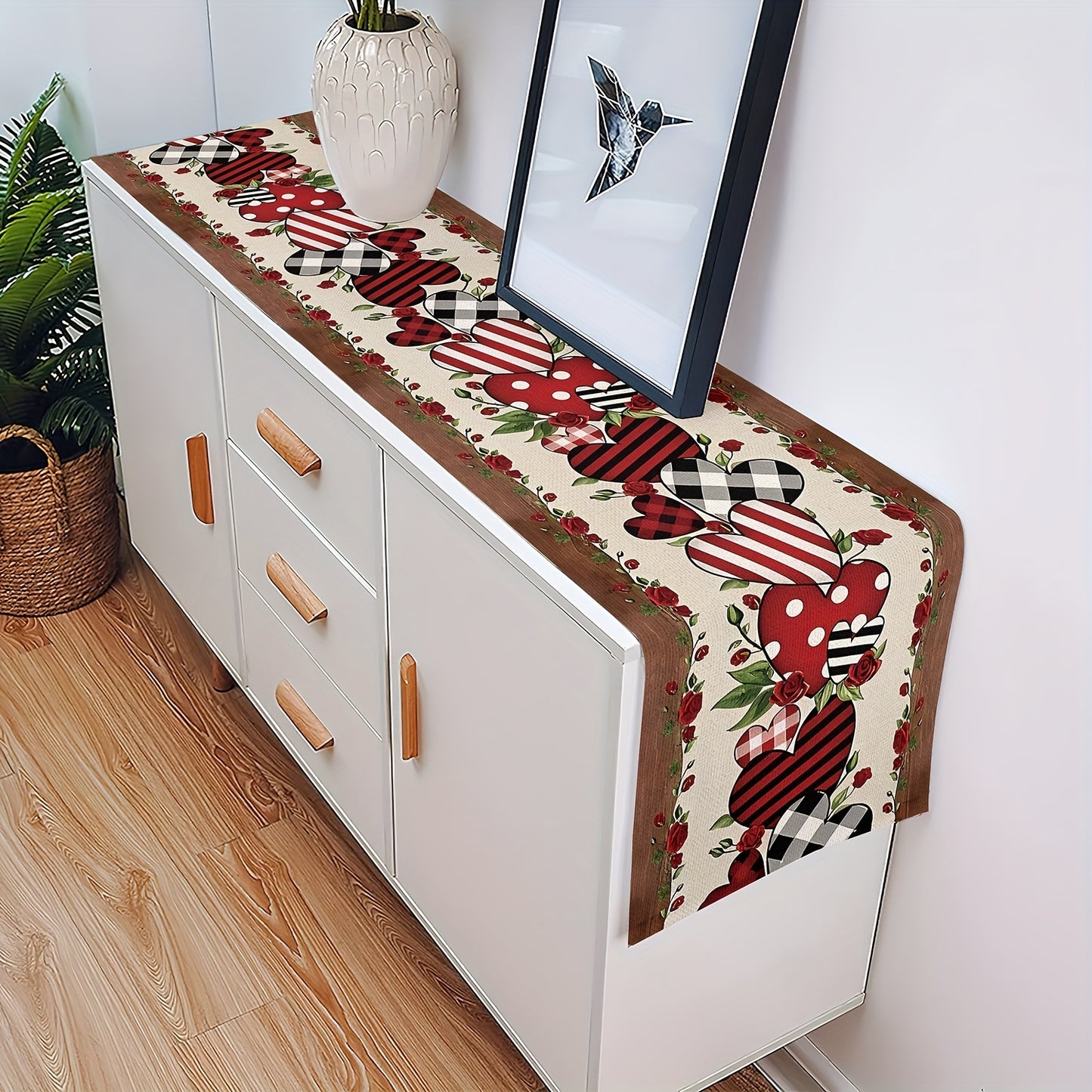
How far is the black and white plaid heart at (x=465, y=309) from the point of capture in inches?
60.2

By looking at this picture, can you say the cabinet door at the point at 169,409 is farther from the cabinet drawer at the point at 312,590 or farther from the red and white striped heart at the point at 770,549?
the red and white striped heart at the point at 770,549

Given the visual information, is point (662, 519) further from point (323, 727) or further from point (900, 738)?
point (323, 727)

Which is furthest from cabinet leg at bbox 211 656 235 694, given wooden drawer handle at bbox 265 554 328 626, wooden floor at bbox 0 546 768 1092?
wooden drawer handle at bbox 265 554 328 626

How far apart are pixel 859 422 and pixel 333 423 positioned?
57 cm

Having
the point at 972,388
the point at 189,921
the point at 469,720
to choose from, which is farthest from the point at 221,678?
the point at 972,388

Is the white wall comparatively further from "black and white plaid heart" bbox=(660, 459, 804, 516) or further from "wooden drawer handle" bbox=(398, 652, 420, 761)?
"wooden drawer handle" bbox=(398, 652, 420, 761)

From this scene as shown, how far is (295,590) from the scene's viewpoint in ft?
5.50

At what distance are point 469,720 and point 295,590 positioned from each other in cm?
43

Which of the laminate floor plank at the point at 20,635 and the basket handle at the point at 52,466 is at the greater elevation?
the basket handle at the point at 52,466

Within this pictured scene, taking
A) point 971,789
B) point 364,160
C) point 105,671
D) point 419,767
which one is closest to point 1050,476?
point 971,789

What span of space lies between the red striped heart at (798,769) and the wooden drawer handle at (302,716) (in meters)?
0.70

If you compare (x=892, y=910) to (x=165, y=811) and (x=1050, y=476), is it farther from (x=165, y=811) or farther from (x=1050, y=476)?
(x=165, y=811)

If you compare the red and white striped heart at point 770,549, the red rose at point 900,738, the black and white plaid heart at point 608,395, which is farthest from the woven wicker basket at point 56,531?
the red rose at point 900,738

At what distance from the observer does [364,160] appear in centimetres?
169
